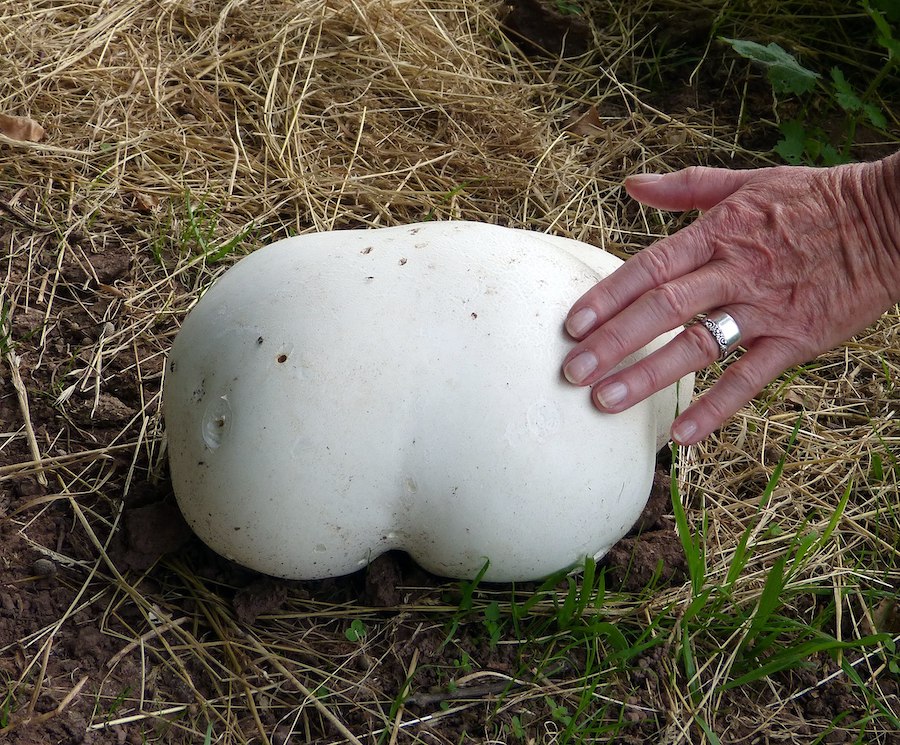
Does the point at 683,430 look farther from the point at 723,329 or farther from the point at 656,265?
the point at 656,265

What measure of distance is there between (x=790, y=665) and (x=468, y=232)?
109 cm

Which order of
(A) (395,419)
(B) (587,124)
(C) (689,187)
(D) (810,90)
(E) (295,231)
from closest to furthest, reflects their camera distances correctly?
(A) (395,419) → (C) (689,187) → (E) (295,231) → (D) (810,90) → (B) (587,124)

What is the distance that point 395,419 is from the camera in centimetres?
172

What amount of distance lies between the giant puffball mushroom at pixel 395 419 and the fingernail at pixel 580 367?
0.03m

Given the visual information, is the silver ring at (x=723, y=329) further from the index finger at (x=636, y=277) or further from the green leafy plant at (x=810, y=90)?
the green leafy plant at (x=810, y=90)

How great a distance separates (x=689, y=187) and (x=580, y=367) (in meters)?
0.67

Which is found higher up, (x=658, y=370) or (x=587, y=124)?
(x=658, y=370)

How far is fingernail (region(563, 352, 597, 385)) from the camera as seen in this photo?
1.76m

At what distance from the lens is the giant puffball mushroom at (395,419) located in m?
1.72

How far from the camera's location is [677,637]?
1965 mm

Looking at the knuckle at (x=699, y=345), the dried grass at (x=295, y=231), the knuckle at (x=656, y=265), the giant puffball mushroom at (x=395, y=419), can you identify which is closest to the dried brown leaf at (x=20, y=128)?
Answer: the dried grass at (x=295, y=231)

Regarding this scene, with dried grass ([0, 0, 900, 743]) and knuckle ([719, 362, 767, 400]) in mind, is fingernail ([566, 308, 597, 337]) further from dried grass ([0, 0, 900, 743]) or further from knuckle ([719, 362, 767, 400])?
dried grass ([0, 0, 900, 743])

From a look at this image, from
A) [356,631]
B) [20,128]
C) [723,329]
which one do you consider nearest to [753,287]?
[723,329]

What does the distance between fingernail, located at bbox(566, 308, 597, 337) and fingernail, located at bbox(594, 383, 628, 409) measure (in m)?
0.11
